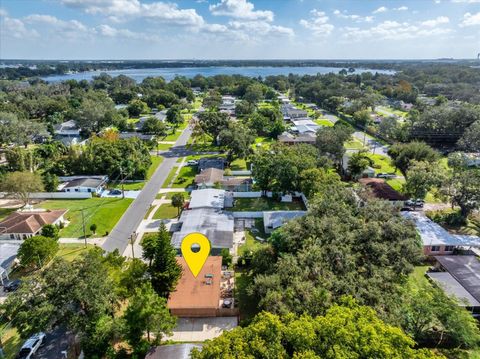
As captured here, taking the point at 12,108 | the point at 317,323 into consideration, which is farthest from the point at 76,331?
the point at 12,108

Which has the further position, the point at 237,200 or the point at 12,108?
the point at 12,108

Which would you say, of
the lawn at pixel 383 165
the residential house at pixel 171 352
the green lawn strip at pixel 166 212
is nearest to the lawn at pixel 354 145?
the lawn at pixel 383 165

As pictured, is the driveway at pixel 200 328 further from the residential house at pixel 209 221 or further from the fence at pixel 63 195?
the fence at pixel 63 195

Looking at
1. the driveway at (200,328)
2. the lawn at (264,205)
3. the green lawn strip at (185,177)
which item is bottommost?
the driveway at (200,328)

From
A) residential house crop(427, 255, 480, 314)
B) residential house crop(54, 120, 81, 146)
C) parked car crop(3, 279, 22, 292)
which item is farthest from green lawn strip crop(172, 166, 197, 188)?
residential house crop(427, 255, 480, 314)

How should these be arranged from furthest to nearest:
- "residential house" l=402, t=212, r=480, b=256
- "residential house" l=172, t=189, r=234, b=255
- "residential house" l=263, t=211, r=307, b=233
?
"residential house" l=263, t=211, r=307, b=233
"residential house" l=172, t=189, r=234, b=255
"residential house" l=402, t=212, r=480, b=256

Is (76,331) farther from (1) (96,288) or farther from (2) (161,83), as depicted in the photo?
(2) (161,83)

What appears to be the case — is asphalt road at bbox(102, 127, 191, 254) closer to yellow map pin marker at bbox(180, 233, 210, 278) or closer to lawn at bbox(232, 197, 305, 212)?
yellow map pin marker at bbox(180, 233, 210, 278)

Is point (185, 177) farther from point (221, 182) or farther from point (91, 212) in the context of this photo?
point (91, 212)
